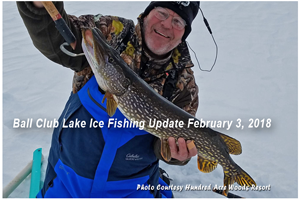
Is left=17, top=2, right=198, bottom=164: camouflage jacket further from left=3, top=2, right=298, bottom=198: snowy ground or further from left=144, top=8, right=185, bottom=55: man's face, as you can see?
left=3, top=2, right=298, bottom=198: snowy ground

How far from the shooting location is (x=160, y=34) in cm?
201

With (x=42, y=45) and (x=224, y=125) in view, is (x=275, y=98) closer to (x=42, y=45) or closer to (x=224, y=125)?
(x=224, y=125)

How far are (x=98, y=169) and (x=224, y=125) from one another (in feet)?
8.01

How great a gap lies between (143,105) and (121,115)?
281 mm

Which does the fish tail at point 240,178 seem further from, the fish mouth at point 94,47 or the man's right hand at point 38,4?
the man's right hand at point 38,4

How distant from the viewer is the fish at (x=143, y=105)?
151 centimetres

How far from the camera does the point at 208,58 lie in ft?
18.4

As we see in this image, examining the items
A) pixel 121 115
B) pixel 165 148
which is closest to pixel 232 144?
pixel 165 148

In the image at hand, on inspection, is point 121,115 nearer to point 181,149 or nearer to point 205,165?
point 181,149

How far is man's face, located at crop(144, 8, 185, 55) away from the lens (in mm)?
2010

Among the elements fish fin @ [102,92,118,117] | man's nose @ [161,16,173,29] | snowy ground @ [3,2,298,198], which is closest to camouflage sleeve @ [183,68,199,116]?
man's nose @ [161,16,173,29]

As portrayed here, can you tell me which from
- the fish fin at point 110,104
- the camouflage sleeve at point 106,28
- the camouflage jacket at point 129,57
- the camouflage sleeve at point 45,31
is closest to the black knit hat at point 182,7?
the camouflage jacket at point 129,57

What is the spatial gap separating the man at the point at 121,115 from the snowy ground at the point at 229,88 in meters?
0.88

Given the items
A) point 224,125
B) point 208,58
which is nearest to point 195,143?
point 224,125
